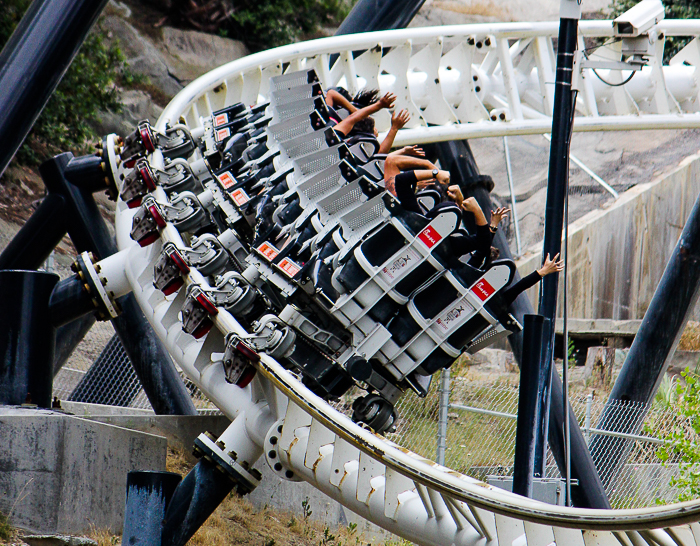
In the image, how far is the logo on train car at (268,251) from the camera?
5366 mm

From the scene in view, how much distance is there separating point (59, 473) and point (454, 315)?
8.16 feet

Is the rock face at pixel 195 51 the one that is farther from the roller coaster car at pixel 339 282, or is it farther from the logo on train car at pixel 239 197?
the roller coaster car at pixel 339 282

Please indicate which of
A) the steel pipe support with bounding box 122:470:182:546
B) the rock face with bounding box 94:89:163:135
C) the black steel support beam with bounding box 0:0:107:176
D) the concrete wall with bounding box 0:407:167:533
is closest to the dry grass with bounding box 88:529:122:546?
the concrete wall with bounding box 0:407:167:533

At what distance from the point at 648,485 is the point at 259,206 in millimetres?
5019

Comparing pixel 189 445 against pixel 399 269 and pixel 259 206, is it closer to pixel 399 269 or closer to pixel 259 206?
pixel 259 206

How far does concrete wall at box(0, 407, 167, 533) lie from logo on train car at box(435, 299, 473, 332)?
221 cm

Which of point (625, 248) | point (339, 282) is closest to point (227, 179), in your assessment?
point (339, 282)

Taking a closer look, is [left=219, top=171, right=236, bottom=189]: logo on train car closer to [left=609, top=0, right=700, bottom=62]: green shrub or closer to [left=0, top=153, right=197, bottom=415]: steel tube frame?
[left=0, top=153, right=197, bottom=415]: steel tube frame

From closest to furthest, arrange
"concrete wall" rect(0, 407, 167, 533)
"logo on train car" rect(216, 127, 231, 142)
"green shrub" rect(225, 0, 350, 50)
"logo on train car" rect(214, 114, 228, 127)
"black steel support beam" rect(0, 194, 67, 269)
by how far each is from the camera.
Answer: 1. "concrete wall" rect(0, 407, 167, 533)
2. "logo on train car" rect(216, 127, 231, 142)
3. "logo on train car" rect(214, 114, 228, 127)
4. "black steel support beam" rect(0, 194, 67, 269)
5. "green shrub" rect(225, 0, 350, 50)

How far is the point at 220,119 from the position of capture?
7230 millimetres

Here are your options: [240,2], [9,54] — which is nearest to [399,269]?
[9,54]

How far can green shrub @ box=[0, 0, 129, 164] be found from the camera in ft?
50.8

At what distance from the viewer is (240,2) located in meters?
22.3

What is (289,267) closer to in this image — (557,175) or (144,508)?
(144,508)
